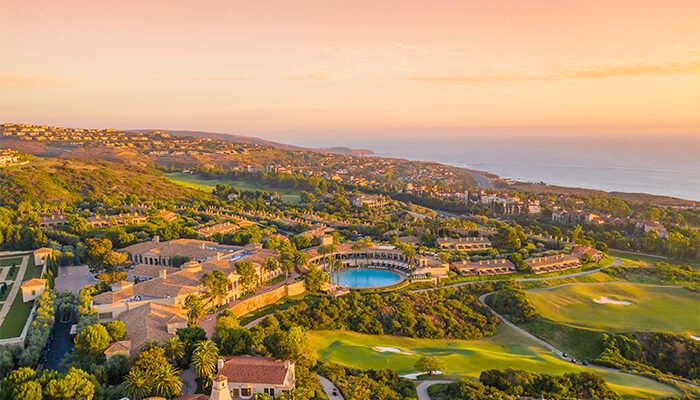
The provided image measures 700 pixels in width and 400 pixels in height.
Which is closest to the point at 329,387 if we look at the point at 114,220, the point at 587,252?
the point at 114,220

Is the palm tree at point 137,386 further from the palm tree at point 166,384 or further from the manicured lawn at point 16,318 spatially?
the manicured lawn at point 16,318

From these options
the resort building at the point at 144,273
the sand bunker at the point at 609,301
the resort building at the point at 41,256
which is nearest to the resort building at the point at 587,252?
the sand bunker at the point at 609,301

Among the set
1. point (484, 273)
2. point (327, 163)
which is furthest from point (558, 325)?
point (327, 163)

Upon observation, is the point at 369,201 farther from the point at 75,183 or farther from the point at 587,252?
the point at 75,183

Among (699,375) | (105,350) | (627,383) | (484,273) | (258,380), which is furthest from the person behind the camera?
(484,273)

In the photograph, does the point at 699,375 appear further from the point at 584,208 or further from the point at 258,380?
the point at 584,208

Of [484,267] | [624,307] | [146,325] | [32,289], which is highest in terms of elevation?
[484,267]

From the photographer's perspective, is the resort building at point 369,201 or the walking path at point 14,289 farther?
the resort building at point 369,201
